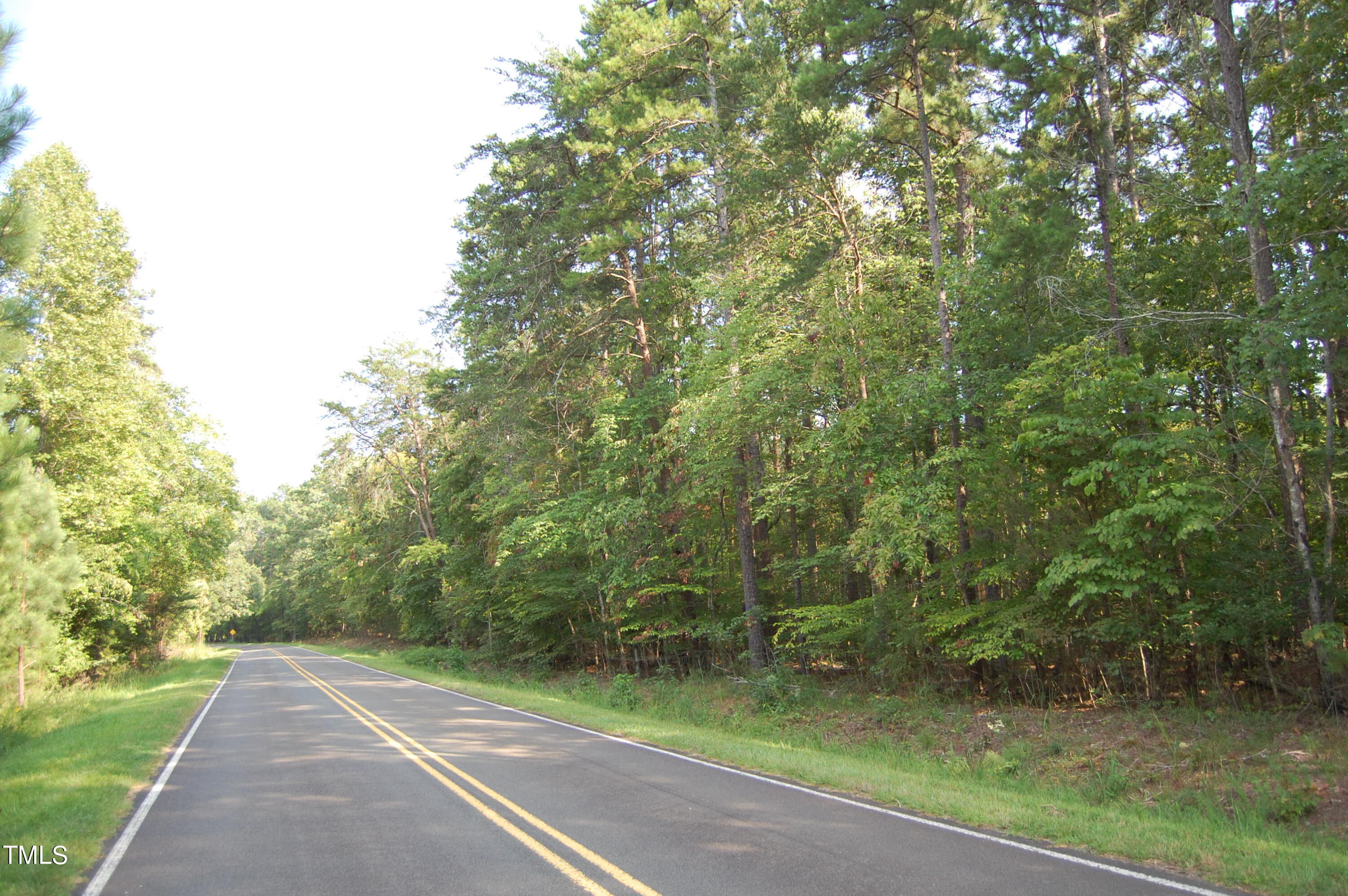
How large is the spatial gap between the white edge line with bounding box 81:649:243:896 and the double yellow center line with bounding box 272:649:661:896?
9.30 ft

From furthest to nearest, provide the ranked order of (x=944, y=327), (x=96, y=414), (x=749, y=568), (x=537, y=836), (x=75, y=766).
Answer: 1. (x=96, y=414)
2. (x=749, y=568)
3. (x=944, y=327)
4. (x=75, y=766)
5. (x=537, y=836)

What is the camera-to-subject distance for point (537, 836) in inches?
249

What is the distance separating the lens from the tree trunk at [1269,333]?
9.04 metres

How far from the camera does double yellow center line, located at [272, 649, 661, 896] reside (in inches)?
205

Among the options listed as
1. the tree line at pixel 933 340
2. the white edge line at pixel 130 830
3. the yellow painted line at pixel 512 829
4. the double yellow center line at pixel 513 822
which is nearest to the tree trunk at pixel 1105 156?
the tree line at pixel 933 340

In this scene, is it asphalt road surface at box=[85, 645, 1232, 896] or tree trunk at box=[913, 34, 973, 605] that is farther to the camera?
tree trunk at box=[913, 34, 973, 605]

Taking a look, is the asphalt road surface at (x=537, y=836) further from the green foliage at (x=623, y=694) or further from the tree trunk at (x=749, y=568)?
the tree trunk at (x=749, y=568)

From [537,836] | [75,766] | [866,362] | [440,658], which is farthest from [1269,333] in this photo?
[440,658]

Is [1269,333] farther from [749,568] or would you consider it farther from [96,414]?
[96,414]

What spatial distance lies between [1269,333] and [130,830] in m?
13.7

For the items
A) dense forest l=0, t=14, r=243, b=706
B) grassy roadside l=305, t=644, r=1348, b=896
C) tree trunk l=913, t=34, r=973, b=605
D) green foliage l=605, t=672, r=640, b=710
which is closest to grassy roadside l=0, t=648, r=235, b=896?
dense forest l=0, t=14, r=243, b=706

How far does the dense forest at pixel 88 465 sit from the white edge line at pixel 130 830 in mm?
4381

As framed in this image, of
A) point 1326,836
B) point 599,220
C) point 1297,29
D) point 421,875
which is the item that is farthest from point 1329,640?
point 599,220

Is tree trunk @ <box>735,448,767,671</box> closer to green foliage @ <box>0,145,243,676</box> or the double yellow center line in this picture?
the double yellow center line
